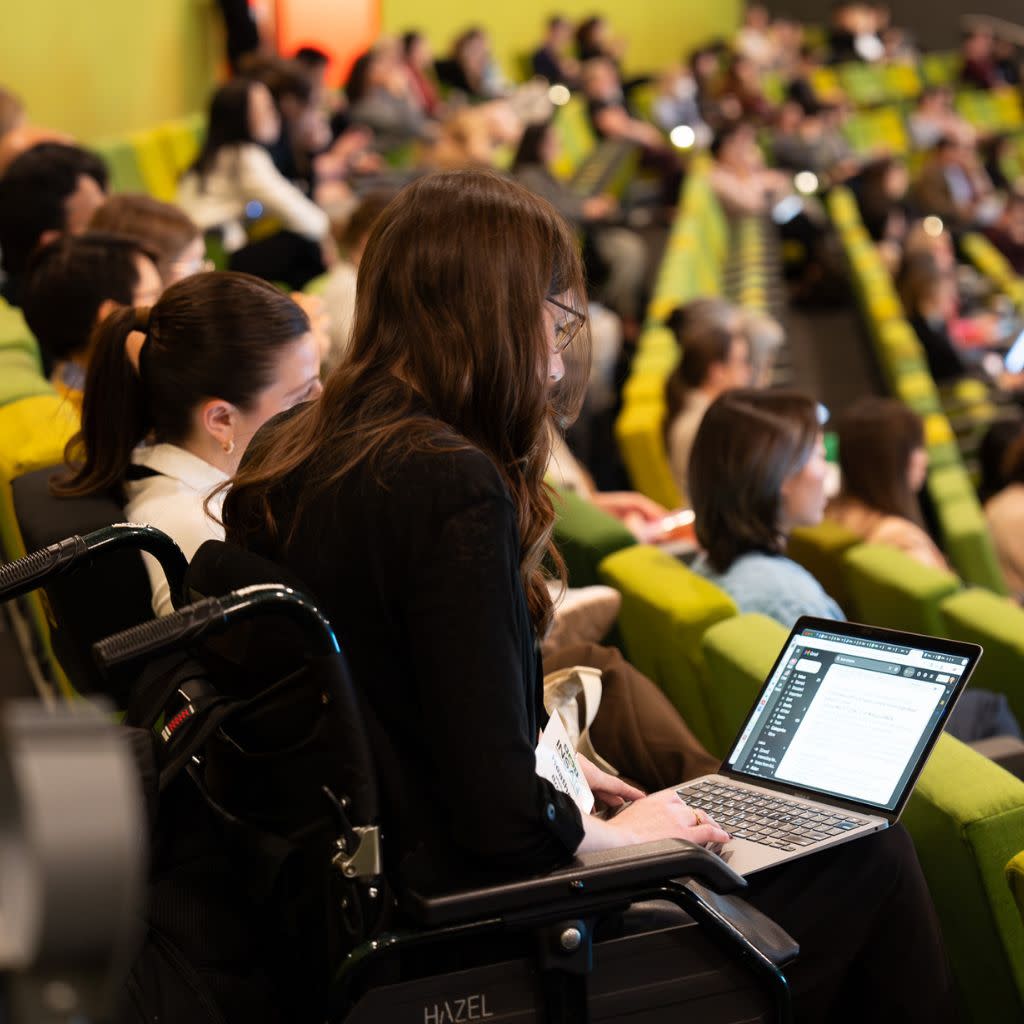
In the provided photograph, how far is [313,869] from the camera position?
3.78ft

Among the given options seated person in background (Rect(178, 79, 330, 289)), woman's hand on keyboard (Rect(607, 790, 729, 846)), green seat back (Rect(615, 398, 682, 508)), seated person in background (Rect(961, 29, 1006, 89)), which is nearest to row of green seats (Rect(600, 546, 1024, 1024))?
woman's hand on keyboard (Rect(607, 790, 729, 846))

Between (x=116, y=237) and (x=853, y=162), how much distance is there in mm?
8351

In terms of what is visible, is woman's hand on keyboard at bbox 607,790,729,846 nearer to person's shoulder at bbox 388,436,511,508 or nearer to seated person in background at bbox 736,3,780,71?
person's shoulder at bbox 388,436,511,508

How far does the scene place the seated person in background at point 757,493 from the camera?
222 cm

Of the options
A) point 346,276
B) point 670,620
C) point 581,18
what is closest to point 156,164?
point 346,276

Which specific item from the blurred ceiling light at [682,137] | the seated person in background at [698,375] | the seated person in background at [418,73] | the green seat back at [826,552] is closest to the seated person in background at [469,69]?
the seated person in background at [418,73]

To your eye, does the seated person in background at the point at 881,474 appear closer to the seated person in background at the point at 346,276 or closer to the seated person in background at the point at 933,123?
the seated person in background at the point at 346,276

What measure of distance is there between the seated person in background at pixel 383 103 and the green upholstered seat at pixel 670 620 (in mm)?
5131

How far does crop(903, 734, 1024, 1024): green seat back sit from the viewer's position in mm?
1424

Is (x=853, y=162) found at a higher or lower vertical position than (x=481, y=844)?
lower

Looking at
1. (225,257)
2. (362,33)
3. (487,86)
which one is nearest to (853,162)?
(487,86)

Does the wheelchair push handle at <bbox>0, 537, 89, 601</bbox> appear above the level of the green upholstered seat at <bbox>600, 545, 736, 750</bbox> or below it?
above

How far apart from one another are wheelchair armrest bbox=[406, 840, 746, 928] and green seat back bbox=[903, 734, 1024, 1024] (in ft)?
1.25

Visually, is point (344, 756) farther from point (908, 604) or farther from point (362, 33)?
point (362, 33)
